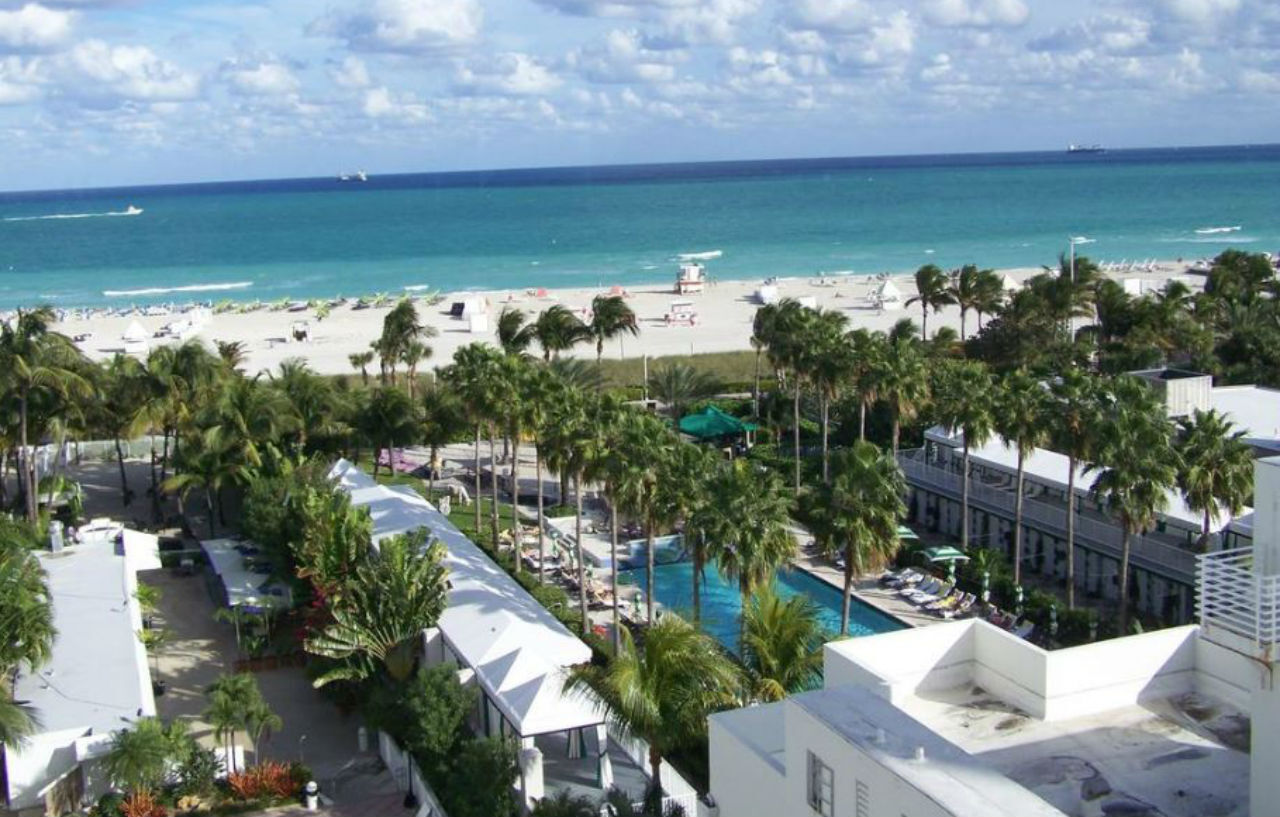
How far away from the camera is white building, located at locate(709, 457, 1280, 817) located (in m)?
11.4

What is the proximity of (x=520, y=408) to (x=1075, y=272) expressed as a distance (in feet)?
102

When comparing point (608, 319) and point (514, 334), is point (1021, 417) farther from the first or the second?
point (608, 319)

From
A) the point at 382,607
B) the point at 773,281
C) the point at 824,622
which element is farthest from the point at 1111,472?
the point at 773,281

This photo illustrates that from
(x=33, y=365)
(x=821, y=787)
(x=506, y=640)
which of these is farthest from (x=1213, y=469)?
(x=33, y=365)

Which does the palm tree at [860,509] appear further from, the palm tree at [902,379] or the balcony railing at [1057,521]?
the palm tree at [902,379]

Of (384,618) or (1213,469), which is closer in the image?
(384,618)

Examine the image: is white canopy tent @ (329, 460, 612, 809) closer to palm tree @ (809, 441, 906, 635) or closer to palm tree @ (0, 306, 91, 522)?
palm tree @ (809, 441, 906, 635)

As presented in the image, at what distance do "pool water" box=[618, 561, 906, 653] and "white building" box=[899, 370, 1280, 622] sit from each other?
4.83 metres

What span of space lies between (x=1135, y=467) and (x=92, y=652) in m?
19.0

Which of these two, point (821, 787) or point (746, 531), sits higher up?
point (821, 787)

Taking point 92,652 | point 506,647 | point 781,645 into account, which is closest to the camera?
point 781,645

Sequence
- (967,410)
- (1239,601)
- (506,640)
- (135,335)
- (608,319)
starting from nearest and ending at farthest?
(1239,601), (506,640), (967,410), (608,319), (135,335)

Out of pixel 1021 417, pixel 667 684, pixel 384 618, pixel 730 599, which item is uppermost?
pixel 1021 417

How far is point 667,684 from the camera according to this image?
1752 centimetres
